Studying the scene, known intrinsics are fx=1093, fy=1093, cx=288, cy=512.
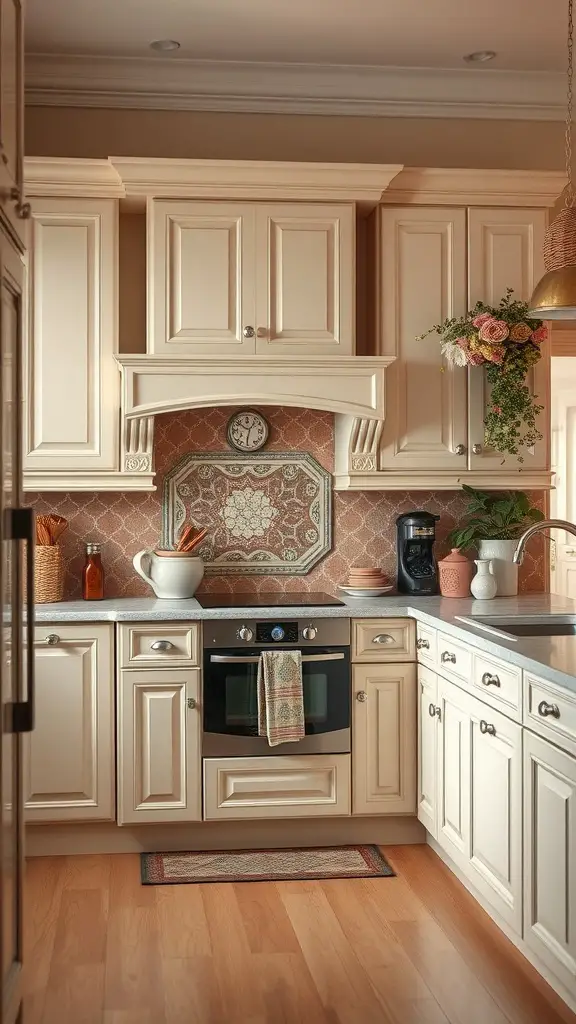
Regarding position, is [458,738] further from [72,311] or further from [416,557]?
[72,311]

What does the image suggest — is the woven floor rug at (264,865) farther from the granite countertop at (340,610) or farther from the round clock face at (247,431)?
the round clock face at (247,431)

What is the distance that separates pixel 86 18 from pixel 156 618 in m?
2.21

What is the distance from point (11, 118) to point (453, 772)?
8.01ft

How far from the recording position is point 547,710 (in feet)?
9.00

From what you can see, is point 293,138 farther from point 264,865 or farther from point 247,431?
point 264,865

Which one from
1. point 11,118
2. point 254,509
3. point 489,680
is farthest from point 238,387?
point 11,118

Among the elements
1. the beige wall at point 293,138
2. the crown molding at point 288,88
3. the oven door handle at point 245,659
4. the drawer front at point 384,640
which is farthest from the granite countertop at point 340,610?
the crown molding at point 288,88

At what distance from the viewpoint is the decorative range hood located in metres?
4.12

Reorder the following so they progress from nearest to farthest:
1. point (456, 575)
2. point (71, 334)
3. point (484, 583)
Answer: point (71, 334)
point (484, 583)
point (456, 575)

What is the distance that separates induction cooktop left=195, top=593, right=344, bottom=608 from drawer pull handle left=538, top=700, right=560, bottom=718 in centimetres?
141

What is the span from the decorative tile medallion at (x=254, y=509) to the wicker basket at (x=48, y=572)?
1.65 ft

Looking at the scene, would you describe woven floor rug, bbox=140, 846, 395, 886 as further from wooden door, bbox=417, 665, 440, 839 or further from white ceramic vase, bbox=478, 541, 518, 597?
white ceramic vase, bbox=478, 541, 518, 597

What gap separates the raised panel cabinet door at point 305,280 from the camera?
4.21 meters

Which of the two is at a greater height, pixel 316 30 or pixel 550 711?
pixel 316 30
